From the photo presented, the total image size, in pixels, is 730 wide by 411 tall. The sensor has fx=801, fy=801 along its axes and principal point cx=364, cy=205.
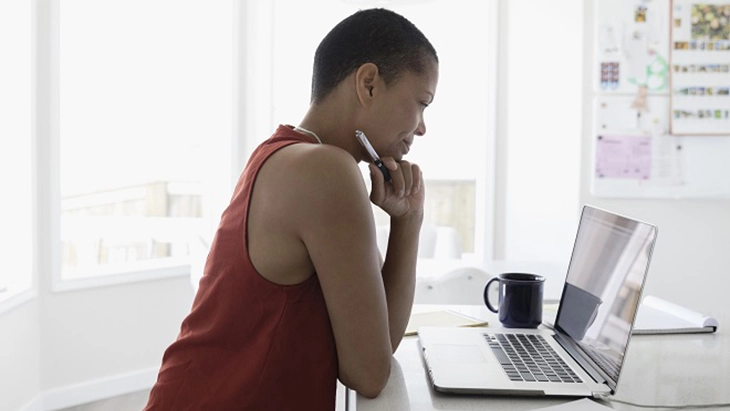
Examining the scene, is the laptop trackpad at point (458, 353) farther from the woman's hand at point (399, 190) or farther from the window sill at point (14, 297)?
the window sill at point (14, 297)

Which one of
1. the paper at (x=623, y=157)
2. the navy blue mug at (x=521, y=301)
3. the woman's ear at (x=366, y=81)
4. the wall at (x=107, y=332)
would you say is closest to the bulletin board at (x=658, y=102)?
the paper at (x=623, y=157)

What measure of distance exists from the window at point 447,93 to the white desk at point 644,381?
2.84 m

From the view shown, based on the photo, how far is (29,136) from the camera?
11.0 ft

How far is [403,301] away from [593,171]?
2.83 metres

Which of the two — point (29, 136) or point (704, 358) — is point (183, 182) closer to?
point (29, 136)

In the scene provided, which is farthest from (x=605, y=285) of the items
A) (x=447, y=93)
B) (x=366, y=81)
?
(x=447, y=93)

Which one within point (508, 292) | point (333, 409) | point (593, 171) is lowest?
point (333, 409)

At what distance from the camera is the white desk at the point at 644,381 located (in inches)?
44.0

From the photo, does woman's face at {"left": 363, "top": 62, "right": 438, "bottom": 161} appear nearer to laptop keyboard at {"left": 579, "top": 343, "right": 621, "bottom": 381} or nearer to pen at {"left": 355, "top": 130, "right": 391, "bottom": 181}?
pen at {"left": 355, "top": 130, "right": 391, "bottom": 181}

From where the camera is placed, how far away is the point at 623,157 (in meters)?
3.96

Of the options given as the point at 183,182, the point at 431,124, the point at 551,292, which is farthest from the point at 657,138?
the point at 183,182

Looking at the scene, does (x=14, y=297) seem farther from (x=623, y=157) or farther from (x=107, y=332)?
(x=623, y=157)

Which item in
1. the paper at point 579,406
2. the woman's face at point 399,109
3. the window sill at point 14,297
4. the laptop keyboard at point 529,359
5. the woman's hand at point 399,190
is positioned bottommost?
the window sill at point 14,297

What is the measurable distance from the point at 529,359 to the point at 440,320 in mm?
367
